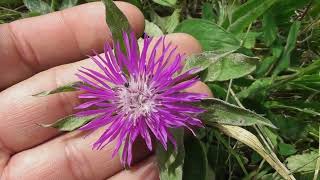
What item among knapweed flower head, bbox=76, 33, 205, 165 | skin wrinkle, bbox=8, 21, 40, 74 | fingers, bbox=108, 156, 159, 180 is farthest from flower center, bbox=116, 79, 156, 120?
skin wrinkle, bbox=8, 21, 40, 74

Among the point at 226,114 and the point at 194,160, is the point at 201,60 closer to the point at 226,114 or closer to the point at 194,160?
the point at 226,114

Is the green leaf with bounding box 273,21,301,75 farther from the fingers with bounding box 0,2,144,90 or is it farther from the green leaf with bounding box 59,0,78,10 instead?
the green leaf with bounding box 59,0,78,10

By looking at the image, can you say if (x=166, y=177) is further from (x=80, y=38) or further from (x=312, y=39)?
(x=312, y=39)

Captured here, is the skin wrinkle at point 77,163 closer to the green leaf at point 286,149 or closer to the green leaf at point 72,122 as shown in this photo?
the green leaf at point 72,122

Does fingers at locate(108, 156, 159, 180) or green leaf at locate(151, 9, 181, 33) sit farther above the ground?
green leaf at locate(151, 9, 181, 33)

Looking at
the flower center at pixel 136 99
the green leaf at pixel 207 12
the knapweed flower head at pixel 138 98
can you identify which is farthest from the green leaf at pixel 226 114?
the green leaf at pixel 207 12

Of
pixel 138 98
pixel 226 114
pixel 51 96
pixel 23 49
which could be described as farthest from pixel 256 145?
pixel 23 49
